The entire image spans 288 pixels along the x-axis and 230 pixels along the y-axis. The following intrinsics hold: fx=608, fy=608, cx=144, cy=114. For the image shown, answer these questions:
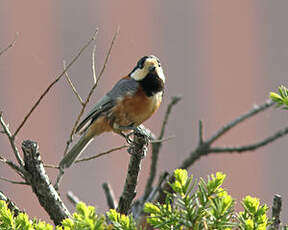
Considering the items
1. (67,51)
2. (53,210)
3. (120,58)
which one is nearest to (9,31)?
(67,51)

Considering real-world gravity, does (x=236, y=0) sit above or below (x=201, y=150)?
above

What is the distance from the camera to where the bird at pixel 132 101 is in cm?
314

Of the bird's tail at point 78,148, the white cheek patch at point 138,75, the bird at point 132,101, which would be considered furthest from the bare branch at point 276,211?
the bird's tail at point 78,148

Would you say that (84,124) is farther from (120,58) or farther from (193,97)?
(193,97)

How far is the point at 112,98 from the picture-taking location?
327cm

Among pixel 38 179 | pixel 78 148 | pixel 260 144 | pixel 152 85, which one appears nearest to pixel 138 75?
pixel 152 85

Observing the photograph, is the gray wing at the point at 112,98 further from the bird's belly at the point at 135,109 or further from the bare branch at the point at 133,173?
the bare branch at the point at 133,173

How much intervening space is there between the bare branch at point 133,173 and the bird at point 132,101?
988 millimetres

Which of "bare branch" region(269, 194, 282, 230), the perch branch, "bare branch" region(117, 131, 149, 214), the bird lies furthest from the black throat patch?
"bare branch" region(269, 194, 282, 230)

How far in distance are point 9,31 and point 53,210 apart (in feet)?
24.9

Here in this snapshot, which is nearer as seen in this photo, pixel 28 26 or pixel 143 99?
pixel 143 99

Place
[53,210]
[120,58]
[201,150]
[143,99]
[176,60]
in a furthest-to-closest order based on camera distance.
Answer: [176,60] < [120,58] < [143,99] < [201,150] < [53,210]

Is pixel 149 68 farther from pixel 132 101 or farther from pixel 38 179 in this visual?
pixel 38 179

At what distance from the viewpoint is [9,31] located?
888 cm
